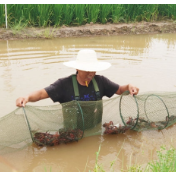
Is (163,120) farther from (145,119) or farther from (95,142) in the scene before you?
(95,142)

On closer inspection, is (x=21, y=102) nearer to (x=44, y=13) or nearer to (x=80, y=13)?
(x=44, y=13)

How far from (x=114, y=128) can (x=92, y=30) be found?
6.48 m

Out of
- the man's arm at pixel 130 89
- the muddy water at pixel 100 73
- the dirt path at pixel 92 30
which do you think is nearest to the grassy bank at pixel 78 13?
the dirt path at pixel 92 30

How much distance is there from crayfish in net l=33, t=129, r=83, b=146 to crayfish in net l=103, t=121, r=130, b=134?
39 centimetres

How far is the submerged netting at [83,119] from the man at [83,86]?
0.12 m

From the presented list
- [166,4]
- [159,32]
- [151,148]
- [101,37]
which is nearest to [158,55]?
[101,37]

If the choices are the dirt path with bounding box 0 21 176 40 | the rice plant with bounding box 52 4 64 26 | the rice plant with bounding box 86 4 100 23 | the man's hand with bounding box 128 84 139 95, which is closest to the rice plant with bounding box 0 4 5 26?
the dirt path with bounding box 0 21 176 40

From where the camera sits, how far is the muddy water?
3215mm

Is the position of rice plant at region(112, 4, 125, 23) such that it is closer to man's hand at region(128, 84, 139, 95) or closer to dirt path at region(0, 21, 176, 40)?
dirt path at region(0, 21, 176, 40)

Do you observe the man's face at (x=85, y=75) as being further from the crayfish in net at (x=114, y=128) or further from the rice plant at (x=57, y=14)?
the rice plant at (x=57, y=14)

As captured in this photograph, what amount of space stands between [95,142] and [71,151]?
0.35 metres

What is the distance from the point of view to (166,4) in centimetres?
1158

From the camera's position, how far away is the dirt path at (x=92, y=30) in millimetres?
8859
